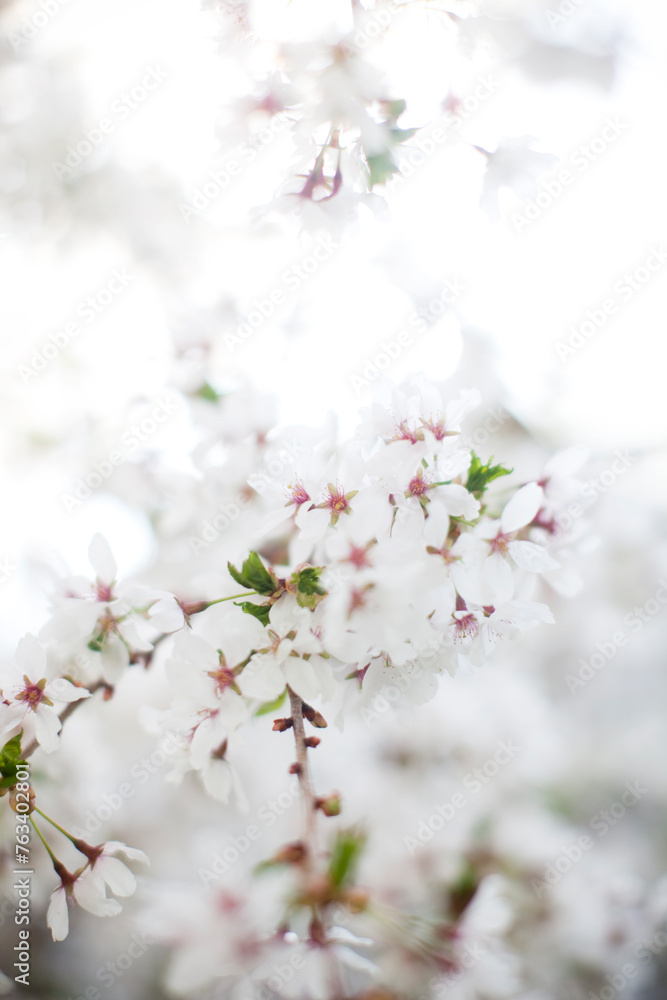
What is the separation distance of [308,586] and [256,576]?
0.05 m

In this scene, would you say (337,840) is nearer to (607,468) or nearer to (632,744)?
(607,468)

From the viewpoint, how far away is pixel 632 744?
5.08ft

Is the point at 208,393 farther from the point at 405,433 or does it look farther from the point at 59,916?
the point at 59,916

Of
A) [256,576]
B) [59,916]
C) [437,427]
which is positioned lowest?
[59,916]

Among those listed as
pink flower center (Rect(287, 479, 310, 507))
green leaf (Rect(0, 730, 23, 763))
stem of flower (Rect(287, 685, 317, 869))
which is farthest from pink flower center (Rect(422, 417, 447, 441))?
green leaf (Rect(0, 730, 23, 763))

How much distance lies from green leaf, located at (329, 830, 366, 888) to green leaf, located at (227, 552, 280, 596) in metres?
0.21

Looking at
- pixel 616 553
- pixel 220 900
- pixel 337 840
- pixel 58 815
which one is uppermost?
pixel 337 840

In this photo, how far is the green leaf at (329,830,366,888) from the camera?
42cm

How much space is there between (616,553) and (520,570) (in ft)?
3.90

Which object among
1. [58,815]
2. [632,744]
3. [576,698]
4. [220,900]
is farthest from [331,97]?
[632,744]

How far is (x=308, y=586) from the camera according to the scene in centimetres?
48

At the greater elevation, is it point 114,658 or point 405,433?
point 405,433

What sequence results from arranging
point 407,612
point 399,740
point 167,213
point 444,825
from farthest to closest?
point 399,740, point 444,825, point 167,213, point 407,612

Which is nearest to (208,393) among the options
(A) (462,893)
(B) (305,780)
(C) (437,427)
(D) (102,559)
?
(D) (102,559)
